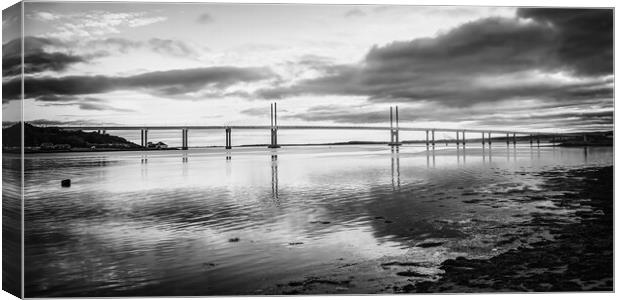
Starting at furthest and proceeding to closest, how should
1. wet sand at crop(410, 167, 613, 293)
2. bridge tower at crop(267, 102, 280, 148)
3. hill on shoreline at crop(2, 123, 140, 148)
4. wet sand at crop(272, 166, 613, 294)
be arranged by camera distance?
bridge tower at crop(267, 102, 280, 148)
hill on shoreline at crop(2, 123, 140, 148)
wet sand at crop(410, 167, 613, 293)
wet sand at crop(272, 166, 613, 294)

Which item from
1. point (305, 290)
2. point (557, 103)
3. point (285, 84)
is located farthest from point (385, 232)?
point (557, 103)

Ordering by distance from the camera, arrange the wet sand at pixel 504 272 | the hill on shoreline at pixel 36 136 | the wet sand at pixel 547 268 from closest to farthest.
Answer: the wet sand at pixel 504 272
the wet sand at pixel 547 268
the hill on shoreline at pixel 36 136

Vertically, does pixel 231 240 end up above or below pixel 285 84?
below

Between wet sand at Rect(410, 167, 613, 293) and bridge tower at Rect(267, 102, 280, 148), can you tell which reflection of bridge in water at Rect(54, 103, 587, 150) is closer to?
bridge tower at Rect(267, 102, 280, 148)

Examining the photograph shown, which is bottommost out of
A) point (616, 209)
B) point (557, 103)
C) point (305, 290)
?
point (305, 290)

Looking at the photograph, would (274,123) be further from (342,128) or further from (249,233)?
(249,233)

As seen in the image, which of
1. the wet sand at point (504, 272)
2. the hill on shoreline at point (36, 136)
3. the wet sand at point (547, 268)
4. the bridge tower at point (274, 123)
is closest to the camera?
the wet sand at point (504, 272)

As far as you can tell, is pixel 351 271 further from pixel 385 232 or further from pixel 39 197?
pixel 39 197

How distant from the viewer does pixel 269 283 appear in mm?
6238

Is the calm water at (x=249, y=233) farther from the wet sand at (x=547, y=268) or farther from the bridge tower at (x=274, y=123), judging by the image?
the bridge tower at (x=274, y=123)

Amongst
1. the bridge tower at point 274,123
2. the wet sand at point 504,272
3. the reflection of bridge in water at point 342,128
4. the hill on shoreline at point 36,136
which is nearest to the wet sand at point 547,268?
the wet sand at point 504,272

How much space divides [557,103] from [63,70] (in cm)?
806

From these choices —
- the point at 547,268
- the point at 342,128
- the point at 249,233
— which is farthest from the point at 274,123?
the point at 547,268

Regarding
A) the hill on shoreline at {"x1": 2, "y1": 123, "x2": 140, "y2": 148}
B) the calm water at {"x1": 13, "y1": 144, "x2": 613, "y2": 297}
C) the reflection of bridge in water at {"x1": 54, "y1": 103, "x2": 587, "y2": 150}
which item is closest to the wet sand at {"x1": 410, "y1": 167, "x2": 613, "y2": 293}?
the calm water at {"x1": 13, "y1": 144, "x2": 613, "y2": 297}
